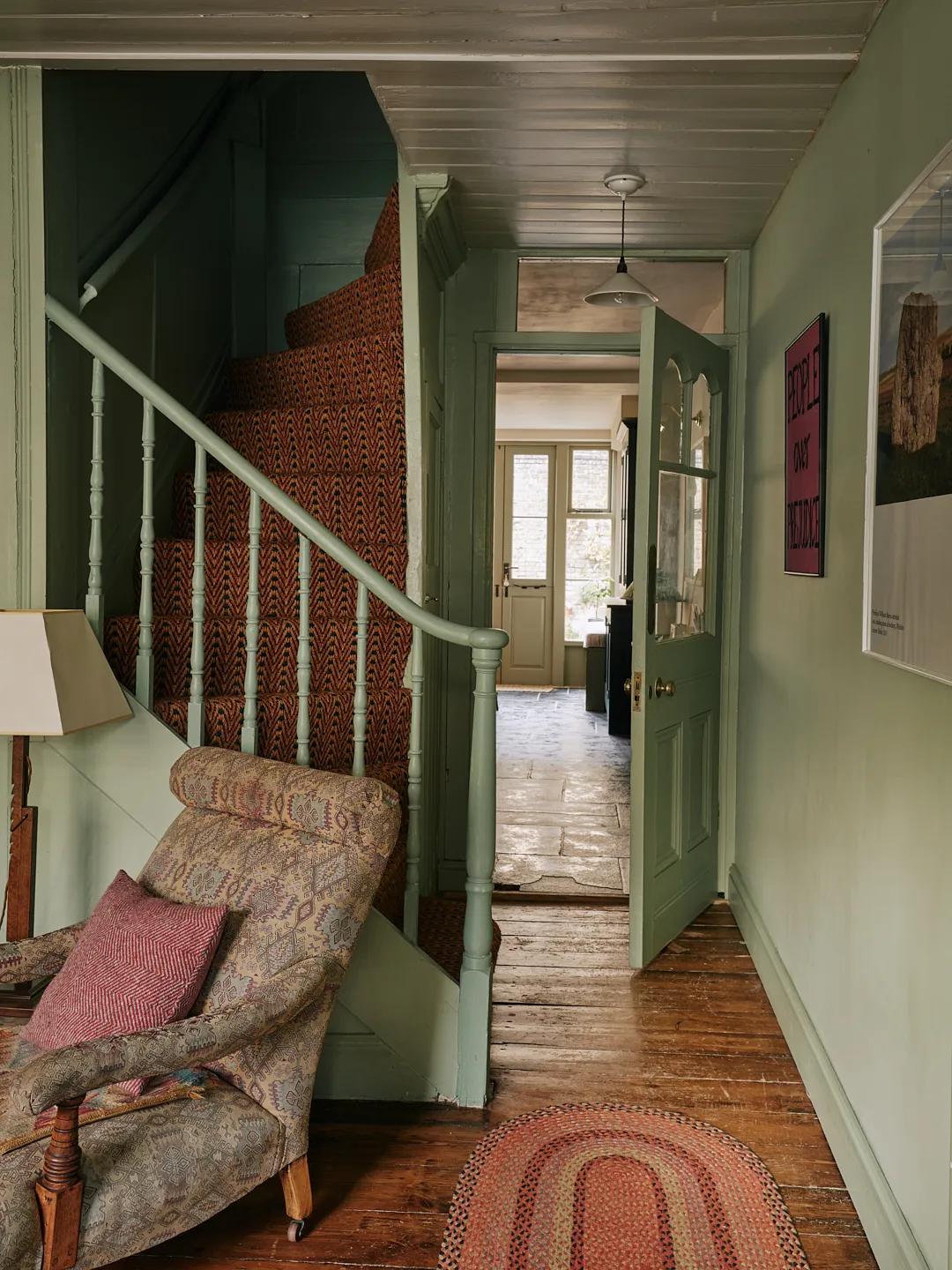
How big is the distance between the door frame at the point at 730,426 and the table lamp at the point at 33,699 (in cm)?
204

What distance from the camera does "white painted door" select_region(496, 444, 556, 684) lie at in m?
11.9

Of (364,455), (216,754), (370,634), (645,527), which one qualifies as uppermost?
(364,455)

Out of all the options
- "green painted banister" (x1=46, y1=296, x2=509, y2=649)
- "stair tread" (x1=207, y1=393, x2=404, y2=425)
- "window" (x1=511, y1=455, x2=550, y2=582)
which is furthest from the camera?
"window" (x1=511, y1=455, x2=550, y2=582)

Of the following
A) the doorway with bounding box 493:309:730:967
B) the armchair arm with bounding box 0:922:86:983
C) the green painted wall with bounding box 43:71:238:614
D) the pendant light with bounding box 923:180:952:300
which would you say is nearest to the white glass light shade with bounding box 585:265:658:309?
the doorway with bounding box 493:309:730:967

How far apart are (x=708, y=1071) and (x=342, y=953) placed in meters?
1.30

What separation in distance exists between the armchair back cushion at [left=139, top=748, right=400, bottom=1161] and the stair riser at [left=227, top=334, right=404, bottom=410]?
1.67 meters

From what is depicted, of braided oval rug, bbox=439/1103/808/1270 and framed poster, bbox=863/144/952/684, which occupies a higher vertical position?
framed poster, bbox=863/144/952/684

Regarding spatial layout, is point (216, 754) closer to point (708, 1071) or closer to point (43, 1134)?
point (43, 1134)

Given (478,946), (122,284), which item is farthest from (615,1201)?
(122,284)

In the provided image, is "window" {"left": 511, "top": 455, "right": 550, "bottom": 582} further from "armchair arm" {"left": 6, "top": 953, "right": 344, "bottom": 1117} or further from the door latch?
"armchair arm" {"left": 6, "top": 953, "right": 344, "bottom": 1117}

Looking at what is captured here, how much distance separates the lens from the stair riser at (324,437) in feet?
12.0

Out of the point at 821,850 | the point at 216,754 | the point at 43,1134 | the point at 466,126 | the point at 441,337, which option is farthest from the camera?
the point at 441,337

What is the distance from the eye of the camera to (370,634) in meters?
3.29

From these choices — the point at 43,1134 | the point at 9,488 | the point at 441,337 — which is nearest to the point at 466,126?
the point at 441,337
